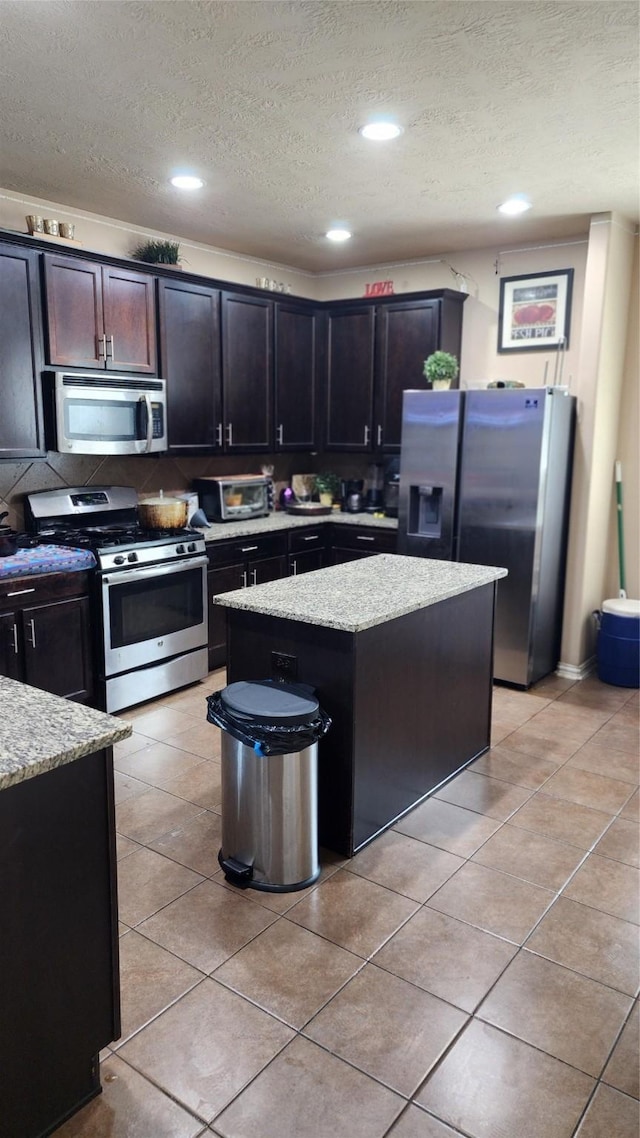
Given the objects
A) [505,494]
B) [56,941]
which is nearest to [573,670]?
[505,494]

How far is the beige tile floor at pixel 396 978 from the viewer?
5.48 feet

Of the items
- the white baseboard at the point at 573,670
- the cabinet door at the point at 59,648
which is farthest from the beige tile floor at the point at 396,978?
the white baseboard at the point at 573,670

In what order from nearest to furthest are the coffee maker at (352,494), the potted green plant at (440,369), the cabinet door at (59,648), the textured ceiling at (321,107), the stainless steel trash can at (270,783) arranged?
the textured ceiling at (321,107)
the stainless steel trash can at (270,783)
the cabinet door at (59,648)
the potted green plant at (440,369)
the coffee maker at (352,494)

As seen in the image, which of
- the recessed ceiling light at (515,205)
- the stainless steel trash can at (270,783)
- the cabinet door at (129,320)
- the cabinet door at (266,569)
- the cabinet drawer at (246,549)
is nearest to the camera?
the stainless steel trash can at (270,783)

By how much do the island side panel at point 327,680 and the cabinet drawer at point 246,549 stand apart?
1720 millimetres

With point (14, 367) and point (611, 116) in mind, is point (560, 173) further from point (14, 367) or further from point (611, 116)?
point (14, 367)

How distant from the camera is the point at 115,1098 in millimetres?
1688

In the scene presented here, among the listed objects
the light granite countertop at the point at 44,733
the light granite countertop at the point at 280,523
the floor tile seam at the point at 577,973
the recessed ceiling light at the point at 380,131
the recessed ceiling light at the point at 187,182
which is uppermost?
the recessed ceiling light at the point at 380,131

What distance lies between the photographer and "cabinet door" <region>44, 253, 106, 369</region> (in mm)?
3707

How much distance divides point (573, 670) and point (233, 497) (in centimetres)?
241

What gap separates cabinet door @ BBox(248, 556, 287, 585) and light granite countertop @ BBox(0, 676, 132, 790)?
2.95 m

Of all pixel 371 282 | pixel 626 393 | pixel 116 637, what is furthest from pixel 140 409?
pixel 626 393

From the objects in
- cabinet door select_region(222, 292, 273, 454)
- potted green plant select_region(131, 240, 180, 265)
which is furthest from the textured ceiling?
cabinet door select_region(222, 292, 273, 454)

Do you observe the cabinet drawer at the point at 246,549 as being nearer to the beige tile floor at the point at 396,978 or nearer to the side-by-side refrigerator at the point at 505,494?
the side-by-side refrigerator at the point at 505,494
